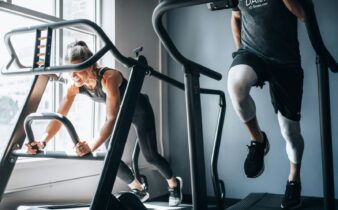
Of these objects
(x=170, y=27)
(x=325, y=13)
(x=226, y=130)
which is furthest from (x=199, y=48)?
(x=325, y=13)

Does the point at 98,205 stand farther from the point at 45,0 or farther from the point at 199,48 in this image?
the point at 199,48

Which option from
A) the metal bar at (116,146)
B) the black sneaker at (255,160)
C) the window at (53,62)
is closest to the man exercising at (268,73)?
the black sneaker at (255,160)

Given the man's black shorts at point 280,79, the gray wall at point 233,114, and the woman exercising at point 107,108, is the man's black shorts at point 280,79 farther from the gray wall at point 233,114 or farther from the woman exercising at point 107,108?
the gray wall at point 233,114

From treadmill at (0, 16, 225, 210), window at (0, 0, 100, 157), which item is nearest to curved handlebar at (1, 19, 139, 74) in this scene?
treadmill at (0, 16, 225, 210)

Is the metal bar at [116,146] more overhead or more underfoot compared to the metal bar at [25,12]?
more underfoot

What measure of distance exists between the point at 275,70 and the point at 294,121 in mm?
424

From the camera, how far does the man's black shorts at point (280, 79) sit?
2.29 m

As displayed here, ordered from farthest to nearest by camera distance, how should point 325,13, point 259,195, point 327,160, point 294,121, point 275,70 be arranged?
1. point 325,13
2. point 259,195
3. point 294,121
4. point 275,70
5. point 327,160

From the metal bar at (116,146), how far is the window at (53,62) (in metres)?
0.91

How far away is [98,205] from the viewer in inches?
65.6

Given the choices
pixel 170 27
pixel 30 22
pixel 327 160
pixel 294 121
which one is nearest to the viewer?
pixel 327 160

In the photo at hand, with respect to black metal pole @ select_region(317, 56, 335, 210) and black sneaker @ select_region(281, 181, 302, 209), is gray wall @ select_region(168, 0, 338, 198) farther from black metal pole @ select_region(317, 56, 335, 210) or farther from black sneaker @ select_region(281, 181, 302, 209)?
black metal pole @ select_region(317, 56, 335, 210)

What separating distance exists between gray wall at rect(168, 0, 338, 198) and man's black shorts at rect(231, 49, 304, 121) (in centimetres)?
122

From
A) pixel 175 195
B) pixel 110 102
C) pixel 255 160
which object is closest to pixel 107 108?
pixel 110 102
